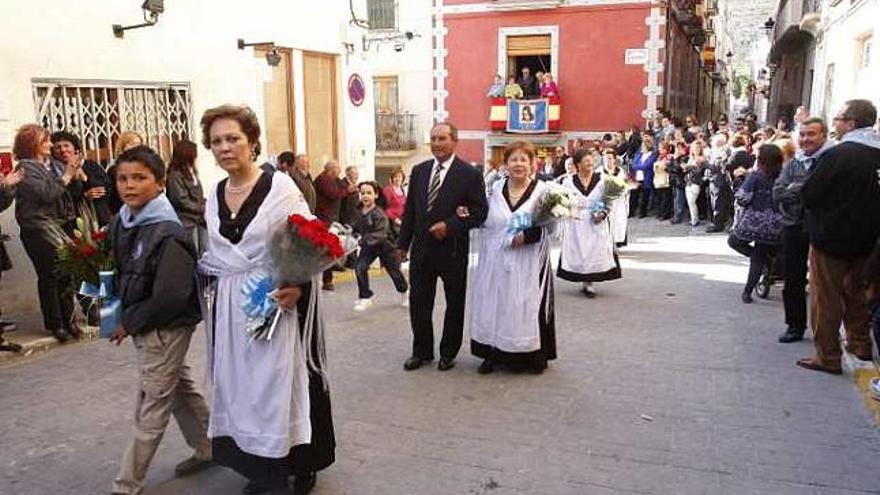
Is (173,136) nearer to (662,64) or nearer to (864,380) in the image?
(864,380)

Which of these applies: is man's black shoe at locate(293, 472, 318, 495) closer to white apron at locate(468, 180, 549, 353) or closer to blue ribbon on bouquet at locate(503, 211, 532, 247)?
white apron at locate(468, 180, 549, 353)

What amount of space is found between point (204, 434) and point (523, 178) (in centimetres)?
289

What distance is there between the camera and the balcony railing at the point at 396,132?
24.3m

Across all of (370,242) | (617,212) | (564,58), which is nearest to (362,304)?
(370,242)

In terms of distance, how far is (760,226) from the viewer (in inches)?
305

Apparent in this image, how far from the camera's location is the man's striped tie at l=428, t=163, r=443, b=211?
5703mm

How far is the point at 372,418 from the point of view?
490 cm

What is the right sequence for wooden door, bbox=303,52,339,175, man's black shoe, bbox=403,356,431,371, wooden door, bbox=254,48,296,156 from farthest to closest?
wooden door, bbox=303,52,339,175 → wooden door, bbox=254,48,296,156 → man's black shoe, bbox=403,356,431,371

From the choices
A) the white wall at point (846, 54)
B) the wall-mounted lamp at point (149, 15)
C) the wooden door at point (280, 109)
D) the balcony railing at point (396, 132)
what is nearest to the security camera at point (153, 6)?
the wall-mounted lamp at point (149, 15)

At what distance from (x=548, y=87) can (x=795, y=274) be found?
1613 cm

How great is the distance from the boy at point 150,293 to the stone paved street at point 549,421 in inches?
20.3

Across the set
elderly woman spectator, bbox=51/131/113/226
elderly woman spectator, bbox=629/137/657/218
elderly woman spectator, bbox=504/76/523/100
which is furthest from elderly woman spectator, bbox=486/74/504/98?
elderly woman spectator, bbox=51/131/113/226

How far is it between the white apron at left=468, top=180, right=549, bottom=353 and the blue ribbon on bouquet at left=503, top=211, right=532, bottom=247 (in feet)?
0.17

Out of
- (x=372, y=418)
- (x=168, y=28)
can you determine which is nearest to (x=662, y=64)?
(x=168, y=28)
